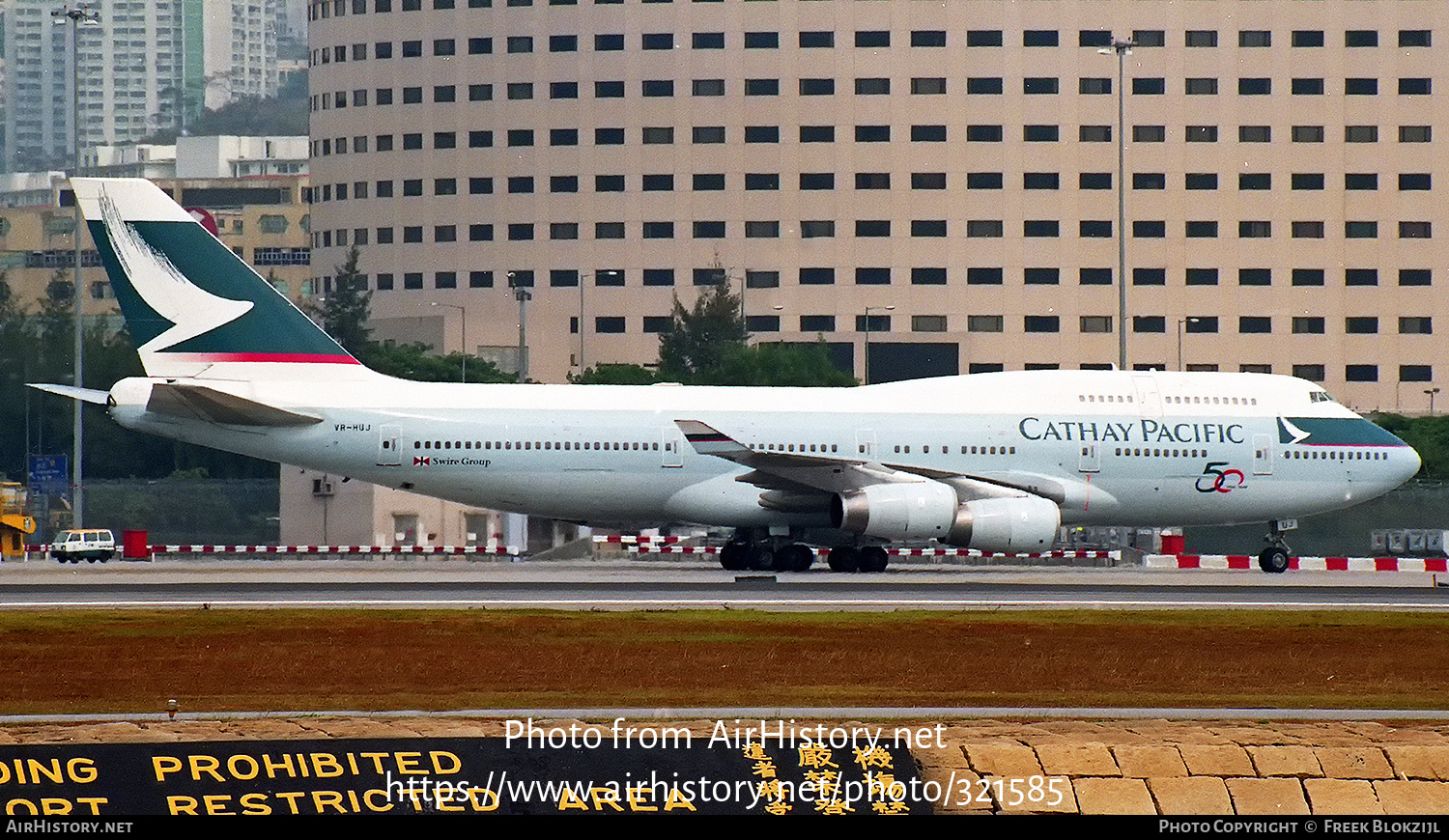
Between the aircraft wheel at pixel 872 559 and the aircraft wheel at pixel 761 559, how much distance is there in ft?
7.13

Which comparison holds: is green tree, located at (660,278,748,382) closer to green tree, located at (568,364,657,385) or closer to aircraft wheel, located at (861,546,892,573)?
green tree, located at (568,364,657,385)

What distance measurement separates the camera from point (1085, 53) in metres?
121

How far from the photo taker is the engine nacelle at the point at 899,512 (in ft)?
142

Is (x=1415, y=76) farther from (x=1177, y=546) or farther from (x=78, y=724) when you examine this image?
(x=78, y=724)

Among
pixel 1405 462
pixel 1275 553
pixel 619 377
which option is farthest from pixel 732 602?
pixel 619 377

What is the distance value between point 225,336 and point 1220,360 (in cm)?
8833

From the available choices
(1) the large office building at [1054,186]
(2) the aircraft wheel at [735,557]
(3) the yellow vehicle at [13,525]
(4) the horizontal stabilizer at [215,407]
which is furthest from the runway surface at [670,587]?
(1) the large office building at [1054,186]

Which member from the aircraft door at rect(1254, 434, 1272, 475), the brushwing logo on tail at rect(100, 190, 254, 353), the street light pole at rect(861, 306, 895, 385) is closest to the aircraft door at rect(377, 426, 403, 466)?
the brushwing logo on tail at rect(100, 190, 254, 353)

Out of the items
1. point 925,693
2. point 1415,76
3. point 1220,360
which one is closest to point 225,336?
point 925,693

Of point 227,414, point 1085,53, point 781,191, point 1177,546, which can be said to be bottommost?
point 1177,546

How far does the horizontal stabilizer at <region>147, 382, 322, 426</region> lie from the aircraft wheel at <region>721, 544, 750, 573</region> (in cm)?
1031

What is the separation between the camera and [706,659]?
25312 millimetres

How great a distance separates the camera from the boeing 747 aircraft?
1725 inches

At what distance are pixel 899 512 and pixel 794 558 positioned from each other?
4045 millimetres
